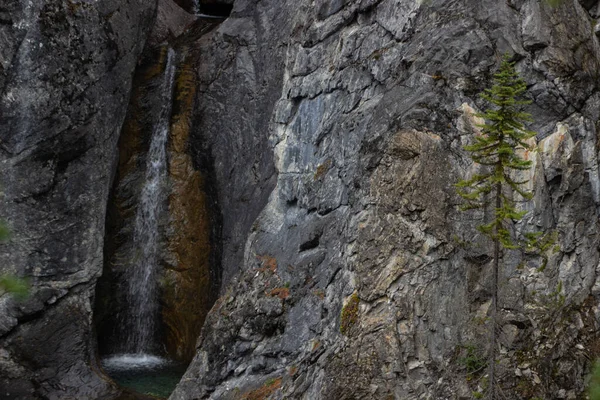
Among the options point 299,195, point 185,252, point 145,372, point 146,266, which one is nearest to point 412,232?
point 299,195

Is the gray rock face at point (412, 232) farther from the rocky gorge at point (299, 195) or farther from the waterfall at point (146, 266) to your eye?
the waterfall at point (146, 266)

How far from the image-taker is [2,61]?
16281mm

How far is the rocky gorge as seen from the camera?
452 inches

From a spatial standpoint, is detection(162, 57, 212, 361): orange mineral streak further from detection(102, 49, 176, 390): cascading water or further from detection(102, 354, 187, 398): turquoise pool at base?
detection(102, 354, 187, 398): turquoise pool at base

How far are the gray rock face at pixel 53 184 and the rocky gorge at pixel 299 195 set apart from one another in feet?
0.17

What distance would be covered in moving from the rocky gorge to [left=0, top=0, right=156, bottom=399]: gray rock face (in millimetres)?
53

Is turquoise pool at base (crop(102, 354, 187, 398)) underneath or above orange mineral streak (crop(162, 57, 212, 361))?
underneath

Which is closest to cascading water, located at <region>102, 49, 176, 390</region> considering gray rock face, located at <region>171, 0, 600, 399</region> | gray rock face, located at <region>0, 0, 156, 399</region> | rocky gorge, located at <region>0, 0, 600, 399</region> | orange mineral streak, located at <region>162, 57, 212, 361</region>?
rocky gorge, located at <region>0, 0, 600, 399</region>

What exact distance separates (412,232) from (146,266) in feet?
33.0

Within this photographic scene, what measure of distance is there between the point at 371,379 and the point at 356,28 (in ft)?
26.1

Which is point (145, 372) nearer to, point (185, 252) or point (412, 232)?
point (185, 252)

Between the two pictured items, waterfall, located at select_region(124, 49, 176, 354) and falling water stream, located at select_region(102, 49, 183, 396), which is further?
waterfall, located at select_region(124, 49, 176, 354)

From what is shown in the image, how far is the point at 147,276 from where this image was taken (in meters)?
19.1

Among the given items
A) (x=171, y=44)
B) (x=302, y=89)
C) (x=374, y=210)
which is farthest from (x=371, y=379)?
(x=171, y=44)
